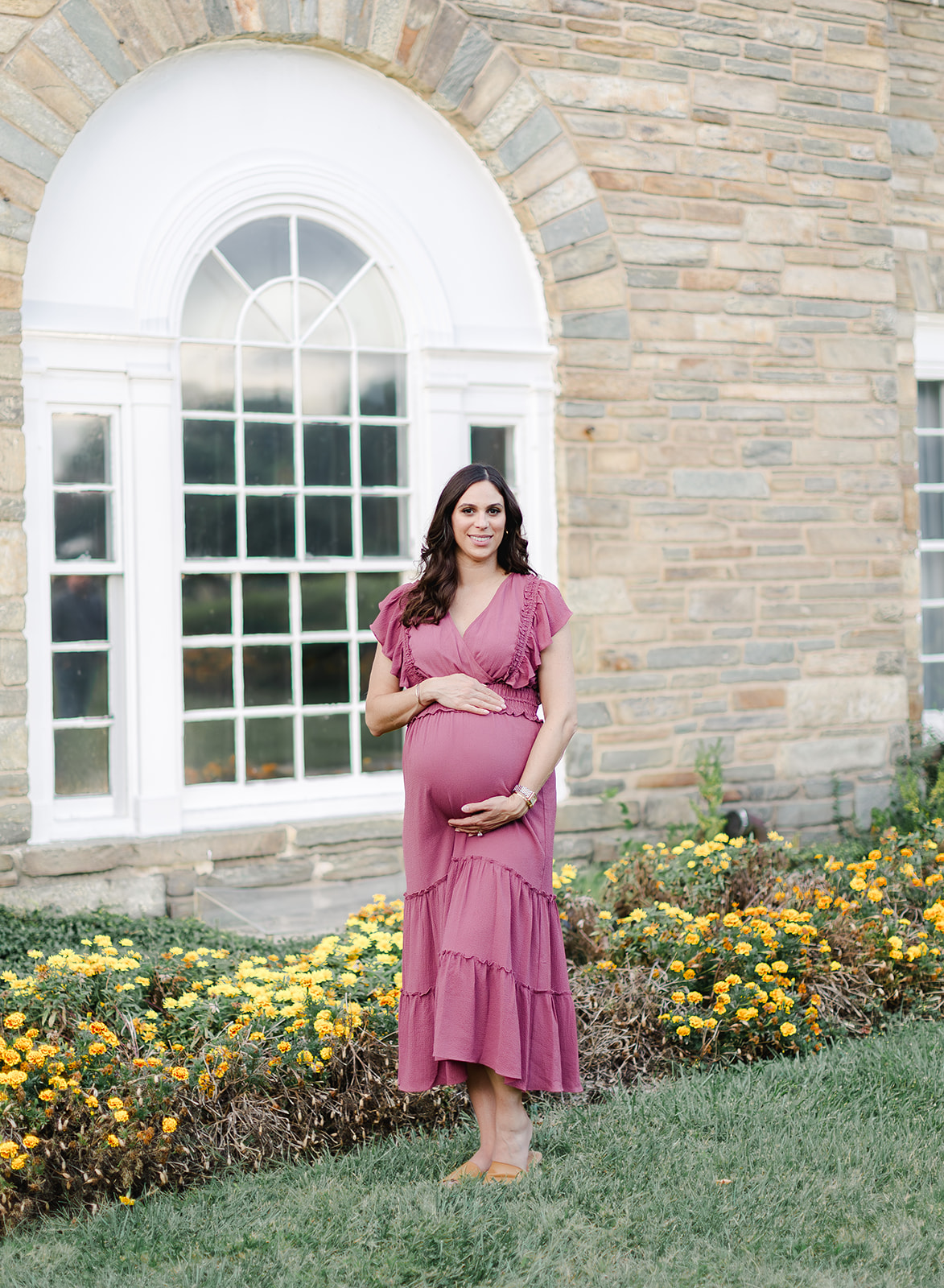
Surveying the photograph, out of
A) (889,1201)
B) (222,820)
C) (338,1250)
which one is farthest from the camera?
(222,820)

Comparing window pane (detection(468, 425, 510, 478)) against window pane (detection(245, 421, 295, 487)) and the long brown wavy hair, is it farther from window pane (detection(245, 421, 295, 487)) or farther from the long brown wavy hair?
the long brown wavy hair

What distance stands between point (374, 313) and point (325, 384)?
0.46m

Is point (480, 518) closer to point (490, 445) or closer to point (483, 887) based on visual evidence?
point (483, 887)

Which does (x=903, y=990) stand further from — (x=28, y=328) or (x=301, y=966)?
(x=28, y=328)

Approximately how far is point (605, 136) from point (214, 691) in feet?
11.3

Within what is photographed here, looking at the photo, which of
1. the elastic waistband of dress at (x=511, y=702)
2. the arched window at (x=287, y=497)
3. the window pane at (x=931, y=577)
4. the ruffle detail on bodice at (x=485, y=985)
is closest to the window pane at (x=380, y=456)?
the arched window at (x=287, y=497)

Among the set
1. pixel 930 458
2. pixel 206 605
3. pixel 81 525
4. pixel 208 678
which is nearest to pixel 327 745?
pixel 208 678

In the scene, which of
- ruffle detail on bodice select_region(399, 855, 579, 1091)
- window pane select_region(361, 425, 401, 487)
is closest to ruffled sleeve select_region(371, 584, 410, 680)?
ruffle detail on bodice select_region(399, 855, 579, 1091)

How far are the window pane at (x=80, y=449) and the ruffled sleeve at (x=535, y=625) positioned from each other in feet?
10.5

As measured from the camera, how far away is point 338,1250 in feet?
9.53

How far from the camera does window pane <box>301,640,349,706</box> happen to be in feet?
21.0

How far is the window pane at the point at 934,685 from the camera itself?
27.2 feet

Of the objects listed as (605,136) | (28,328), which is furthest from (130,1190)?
(605,136)

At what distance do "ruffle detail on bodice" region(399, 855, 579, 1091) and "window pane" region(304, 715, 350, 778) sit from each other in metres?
3.11
